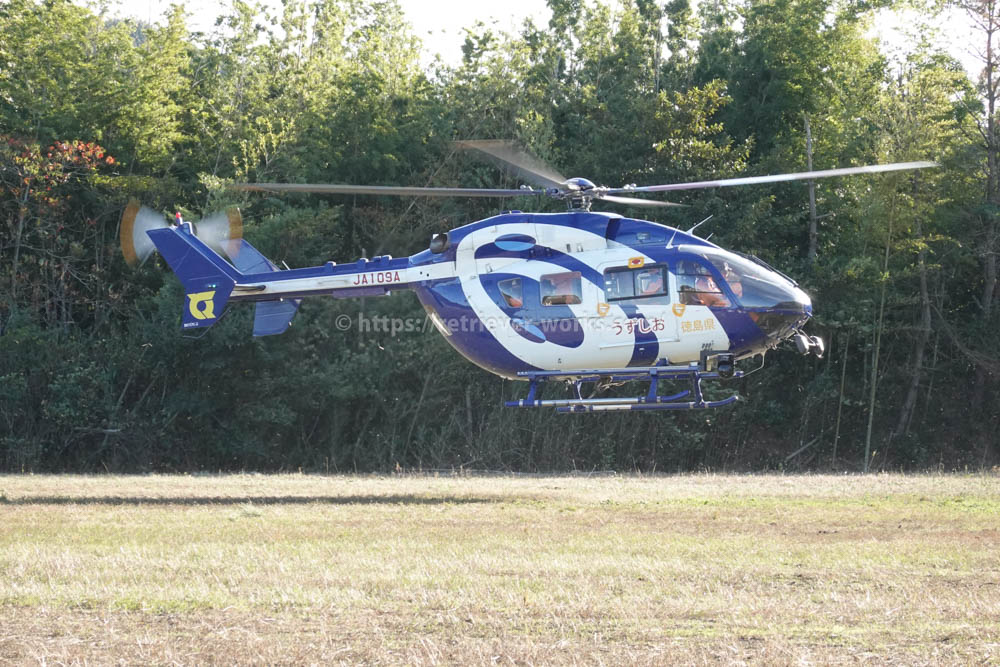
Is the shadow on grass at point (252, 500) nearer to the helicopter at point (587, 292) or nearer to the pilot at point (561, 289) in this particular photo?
the helicopter at point (587, 292)

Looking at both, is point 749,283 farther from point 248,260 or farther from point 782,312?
point 248,260

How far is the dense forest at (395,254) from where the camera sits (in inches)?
1022

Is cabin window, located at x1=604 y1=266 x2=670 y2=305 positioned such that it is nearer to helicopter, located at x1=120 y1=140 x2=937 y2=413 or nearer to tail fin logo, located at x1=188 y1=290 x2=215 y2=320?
helicopter, located at x1=120 y1=140 x2=937 y2=413

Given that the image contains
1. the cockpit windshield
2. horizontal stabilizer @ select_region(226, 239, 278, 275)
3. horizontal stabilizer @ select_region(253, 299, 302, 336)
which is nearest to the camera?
the cockpit windshield

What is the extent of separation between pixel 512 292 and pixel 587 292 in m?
1.07

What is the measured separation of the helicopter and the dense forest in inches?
387

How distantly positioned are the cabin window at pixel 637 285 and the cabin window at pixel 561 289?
0.39 meters

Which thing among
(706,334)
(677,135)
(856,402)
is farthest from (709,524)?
(677,135)

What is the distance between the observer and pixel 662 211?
92.9 ft

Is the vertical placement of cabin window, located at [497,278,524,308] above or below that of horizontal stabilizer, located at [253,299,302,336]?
above

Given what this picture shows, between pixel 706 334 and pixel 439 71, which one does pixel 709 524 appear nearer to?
pixel 706 334

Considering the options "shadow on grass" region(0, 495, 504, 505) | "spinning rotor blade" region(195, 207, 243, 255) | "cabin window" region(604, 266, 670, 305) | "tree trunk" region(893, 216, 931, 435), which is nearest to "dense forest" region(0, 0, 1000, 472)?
"tree trunk" region(893, 216, 931, 435)

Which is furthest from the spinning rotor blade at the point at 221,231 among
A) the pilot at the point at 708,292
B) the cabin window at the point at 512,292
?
the pilot at the point at 708,292

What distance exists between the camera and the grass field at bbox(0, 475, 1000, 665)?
6750mm
